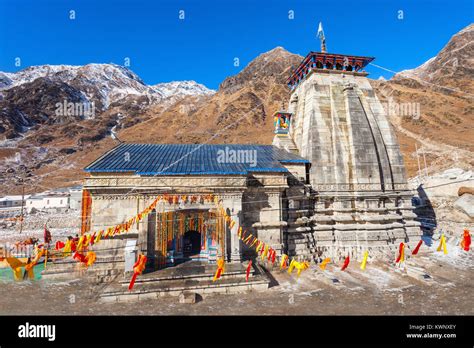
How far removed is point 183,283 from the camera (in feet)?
46.8

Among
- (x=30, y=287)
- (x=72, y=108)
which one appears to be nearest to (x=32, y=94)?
(x=72, y=108)

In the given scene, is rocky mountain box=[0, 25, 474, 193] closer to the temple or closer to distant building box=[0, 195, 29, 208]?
distant building box=[0, 195, 29, 208]

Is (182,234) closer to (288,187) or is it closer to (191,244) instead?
(191,244)

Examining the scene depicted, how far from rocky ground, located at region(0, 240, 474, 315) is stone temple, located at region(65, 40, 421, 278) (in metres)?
3.01

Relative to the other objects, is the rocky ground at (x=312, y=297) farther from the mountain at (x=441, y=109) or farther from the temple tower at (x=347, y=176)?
the mountain at (x=441, y=109)

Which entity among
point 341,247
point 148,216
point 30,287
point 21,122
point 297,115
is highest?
point 21,122

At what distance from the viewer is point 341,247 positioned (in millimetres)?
19984

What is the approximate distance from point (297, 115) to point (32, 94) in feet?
587

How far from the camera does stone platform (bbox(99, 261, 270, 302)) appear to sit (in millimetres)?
13305

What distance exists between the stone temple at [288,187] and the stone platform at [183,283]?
143cm

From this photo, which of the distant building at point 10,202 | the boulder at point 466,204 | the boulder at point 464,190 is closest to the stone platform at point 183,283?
the boulder at point 466,204

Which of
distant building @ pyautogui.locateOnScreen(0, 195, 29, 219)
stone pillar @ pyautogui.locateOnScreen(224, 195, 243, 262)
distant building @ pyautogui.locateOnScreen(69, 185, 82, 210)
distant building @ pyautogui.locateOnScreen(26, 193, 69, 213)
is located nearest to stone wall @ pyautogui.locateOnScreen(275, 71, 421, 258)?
stone pillar @ pyautogui.locateOnScreen(224, 195, 243, 262)
